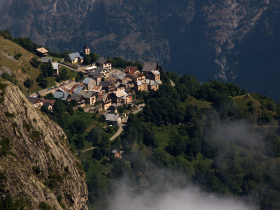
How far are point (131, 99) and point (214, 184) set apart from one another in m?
49.0

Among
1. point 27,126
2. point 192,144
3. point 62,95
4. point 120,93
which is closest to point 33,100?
point 62,95

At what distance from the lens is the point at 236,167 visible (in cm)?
15775

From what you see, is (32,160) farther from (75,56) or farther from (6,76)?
(75,56)

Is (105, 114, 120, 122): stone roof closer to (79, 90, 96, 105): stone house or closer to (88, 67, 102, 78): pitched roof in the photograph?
(79, 90, 96, 105): stone house

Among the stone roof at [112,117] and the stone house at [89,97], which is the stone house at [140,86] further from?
the stone roof at [112,117]

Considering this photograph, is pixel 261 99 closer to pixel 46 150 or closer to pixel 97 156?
pixel 97 156

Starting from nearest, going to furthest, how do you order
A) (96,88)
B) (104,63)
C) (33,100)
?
1. (33,100)
2. (96,88)
3. (104,63)

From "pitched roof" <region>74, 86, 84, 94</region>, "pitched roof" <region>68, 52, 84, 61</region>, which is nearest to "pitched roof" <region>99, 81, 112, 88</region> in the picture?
"pitched roof" <region>74, 86, 84, 94</region>

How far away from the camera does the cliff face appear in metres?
39.9

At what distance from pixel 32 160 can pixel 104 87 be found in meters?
123

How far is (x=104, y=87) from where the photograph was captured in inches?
6545

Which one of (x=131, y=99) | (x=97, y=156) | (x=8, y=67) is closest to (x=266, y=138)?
(x=131, y=99)

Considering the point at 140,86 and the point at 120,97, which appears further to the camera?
the point at 140,86

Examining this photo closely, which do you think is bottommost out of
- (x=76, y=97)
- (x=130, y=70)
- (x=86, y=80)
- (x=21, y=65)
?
(x=76, y=97)
